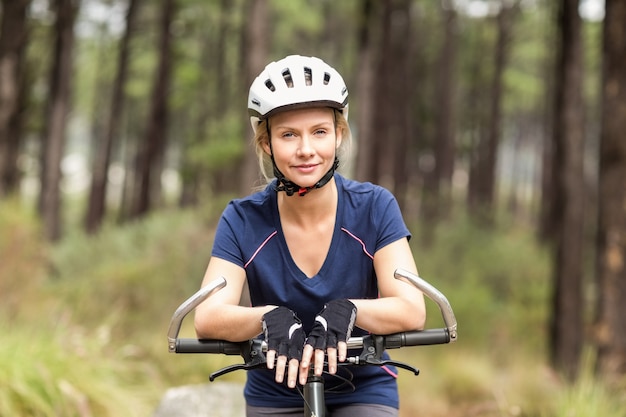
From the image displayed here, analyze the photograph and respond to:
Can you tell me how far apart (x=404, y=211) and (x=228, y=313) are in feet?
63.3

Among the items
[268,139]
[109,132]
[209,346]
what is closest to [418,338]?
[209,346]

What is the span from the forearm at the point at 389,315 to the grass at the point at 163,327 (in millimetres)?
2708

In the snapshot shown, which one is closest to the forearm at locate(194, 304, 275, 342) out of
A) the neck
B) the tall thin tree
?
the neck

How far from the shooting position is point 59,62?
68.5 ft

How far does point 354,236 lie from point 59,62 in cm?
1932

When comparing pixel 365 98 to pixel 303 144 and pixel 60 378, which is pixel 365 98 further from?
pixel 303 144

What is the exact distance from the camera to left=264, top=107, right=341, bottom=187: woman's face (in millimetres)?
2998

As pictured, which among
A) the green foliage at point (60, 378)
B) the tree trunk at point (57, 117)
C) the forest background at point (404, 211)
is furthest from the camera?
the tree trunk at point (57, 117)

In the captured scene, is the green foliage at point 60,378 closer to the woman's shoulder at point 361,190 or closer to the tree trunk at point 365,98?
the woman's shoulder at point 361,190

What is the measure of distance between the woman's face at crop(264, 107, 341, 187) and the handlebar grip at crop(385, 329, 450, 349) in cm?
63

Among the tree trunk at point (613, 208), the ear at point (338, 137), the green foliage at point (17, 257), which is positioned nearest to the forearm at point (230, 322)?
the ear at point (338, 137)

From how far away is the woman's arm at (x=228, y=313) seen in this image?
277cm

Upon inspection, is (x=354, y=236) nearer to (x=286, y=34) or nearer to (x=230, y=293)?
(x=230, y=293)

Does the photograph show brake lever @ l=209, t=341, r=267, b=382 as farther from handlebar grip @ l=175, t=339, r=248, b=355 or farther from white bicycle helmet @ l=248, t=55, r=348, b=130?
white bicycle helmet @ l=248, t=55, r=348, b=130
